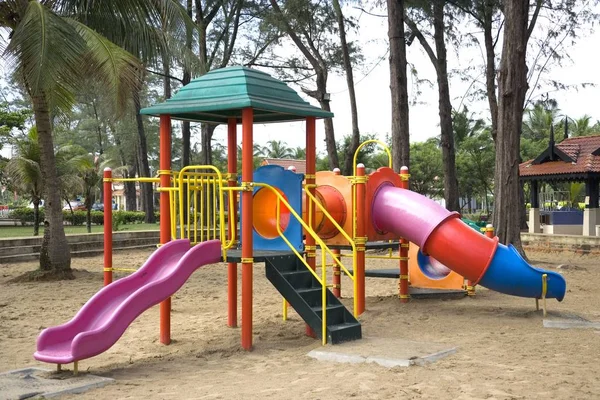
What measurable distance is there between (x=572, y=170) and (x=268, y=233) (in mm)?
17198

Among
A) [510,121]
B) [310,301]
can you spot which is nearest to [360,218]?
[310,301]

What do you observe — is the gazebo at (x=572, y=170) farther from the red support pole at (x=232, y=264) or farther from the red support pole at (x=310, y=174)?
the red support pole at (x=232, y=264)

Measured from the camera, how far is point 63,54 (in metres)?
12.0

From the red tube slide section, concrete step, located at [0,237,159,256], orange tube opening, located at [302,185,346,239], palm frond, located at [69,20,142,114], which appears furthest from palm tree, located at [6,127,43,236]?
the red tube slide section

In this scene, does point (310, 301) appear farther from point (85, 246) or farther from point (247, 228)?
point (85, 246)

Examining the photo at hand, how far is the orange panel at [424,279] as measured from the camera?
11422 millimetres

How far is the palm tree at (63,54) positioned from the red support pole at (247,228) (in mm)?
5276

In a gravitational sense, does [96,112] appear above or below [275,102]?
above

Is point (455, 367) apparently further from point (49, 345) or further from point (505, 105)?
point (505, 105)

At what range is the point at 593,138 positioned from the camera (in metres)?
25.5

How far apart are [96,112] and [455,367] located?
5006cm

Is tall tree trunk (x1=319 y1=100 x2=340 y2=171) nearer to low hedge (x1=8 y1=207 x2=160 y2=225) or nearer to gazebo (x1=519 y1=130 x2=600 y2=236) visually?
gazebo (x1=519 y1=130 x2=600 y2=236)

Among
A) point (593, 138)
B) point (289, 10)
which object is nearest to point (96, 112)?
point (289, 10)

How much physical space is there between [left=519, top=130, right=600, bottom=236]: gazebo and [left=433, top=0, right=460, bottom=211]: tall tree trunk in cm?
255
